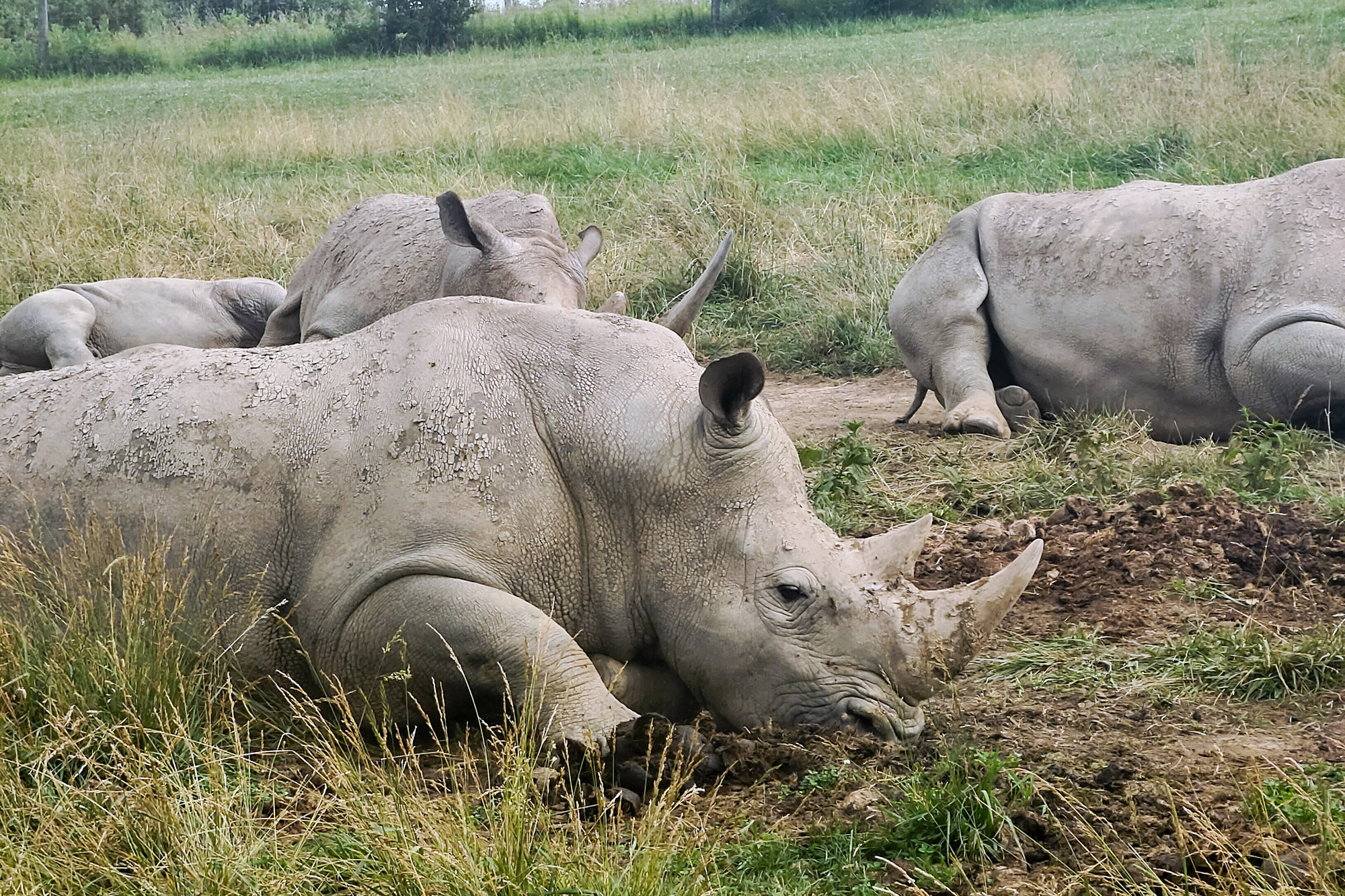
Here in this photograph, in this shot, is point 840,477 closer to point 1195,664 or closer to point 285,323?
point 1195,664

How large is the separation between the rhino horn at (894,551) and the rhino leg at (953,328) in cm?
320

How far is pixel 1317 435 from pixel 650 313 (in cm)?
508

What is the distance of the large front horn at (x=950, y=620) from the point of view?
13.1 ft

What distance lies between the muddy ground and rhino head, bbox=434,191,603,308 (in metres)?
2.06

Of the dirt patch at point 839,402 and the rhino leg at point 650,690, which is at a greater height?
the rhino leg at point 650,690

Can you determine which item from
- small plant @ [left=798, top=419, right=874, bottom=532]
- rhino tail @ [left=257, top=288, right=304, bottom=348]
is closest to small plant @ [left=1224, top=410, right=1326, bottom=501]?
small plant @ [left=798, top=419, right=874, bottom=532]

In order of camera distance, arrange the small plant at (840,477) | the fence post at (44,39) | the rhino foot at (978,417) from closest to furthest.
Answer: the small plant at (840,477)
the rhino foot at (978,417)
the fence post at (44,39)

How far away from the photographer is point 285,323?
8906 mm

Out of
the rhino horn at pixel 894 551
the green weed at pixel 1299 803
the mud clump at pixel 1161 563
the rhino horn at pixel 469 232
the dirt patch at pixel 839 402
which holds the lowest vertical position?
the dirt patch at pixel 839 402

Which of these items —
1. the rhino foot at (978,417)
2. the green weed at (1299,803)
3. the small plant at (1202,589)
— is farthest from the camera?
the rhino foot at (978,417)

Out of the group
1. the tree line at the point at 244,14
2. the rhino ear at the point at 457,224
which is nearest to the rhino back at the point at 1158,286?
the rhino ear at the point at 457,224

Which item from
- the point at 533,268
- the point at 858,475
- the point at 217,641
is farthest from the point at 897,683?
the point at 533,268

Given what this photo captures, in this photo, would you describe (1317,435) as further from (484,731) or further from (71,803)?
(71,803)

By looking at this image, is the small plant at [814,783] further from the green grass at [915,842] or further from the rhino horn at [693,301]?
the rhino horn at [693,301]
